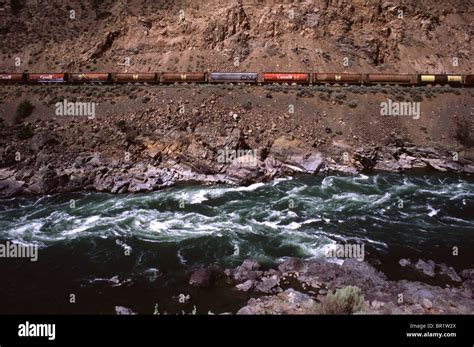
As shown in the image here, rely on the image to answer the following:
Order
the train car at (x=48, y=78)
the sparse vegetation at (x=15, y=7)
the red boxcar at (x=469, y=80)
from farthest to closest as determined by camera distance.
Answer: the sparse vegetation at (x=15, y=7) → the train car at (x=48, y=78) → the red boxcar at (x=469, y=80)

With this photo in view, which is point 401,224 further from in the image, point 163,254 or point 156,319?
point 156,319

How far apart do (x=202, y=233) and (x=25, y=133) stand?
2026cm

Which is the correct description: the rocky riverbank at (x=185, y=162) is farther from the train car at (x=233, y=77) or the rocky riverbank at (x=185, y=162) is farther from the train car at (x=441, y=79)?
the train car at (x=441, y=79)

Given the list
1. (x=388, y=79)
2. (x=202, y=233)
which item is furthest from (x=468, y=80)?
(x=202, y=233)

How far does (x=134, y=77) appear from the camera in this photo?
4075 centimetres

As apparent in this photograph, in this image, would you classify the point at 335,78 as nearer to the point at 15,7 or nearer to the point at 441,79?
the point at 441,79

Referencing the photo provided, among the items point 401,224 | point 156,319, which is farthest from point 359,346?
point 401,224

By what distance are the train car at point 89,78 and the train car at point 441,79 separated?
32.5m

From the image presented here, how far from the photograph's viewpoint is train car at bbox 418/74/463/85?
131ft

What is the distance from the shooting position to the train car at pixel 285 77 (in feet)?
131

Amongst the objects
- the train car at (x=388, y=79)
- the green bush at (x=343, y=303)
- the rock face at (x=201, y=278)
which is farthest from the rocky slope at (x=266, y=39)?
the green bush at (x=343, y=303)

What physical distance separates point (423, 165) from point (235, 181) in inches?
618

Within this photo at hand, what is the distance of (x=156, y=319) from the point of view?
8406mm

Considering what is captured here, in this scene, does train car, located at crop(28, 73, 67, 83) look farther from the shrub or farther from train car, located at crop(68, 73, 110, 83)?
the shrub
